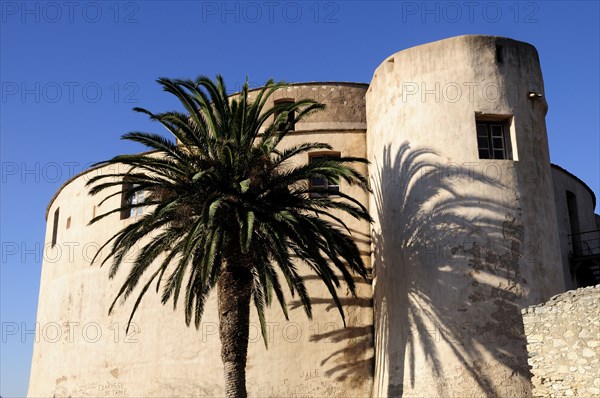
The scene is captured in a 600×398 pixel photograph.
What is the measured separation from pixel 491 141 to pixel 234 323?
331 inches

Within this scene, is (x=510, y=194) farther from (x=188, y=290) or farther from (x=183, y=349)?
(x=183, y=349)

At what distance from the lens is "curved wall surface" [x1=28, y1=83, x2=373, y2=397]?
20.4 metres

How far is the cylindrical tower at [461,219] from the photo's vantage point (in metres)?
17.5

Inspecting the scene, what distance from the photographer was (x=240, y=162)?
1747 centimetres

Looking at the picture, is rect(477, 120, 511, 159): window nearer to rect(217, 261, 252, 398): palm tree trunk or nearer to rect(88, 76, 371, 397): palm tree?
rect(88, 76, 371, 397): palm tree

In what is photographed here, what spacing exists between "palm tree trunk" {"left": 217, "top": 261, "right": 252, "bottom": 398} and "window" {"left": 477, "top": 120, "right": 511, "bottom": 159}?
23.6ft

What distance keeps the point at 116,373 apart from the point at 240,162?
899cm

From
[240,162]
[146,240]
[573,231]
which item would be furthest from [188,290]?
[573,231]

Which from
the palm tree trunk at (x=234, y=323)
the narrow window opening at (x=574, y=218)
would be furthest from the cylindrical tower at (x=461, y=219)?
the narrow window opening at (x=574, y=218)

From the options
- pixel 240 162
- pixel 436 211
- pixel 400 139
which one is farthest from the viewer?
pixel 400 139

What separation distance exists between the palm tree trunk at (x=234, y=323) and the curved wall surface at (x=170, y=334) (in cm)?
349

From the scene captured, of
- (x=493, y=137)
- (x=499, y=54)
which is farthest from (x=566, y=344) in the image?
(x=499, y=54)

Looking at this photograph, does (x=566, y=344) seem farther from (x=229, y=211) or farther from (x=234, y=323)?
(x=229, y=211)

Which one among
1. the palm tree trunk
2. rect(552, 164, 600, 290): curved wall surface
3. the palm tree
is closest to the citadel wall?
the palm tree
